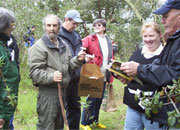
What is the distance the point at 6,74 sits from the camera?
239 centimetres

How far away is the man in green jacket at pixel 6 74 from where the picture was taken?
2316mm

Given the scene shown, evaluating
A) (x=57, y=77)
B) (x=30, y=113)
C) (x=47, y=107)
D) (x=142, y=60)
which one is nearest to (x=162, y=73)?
(x=142, y=60)

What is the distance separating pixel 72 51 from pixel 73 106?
93cm

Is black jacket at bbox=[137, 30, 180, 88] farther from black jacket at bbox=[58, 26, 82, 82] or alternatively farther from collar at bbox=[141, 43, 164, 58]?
black jacket at bbox=[58, 26, 82, 82]

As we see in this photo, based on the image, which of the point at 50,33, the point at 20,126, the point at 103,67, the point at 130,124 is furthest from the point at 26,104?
the point at 130,124

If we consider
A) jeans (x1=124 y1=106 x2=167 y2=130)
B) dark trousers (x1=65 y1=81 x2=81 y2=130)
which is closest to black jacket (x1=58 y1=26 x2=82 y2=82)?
dark trousers (x1=65 y1=81 x2=81 y2=130)

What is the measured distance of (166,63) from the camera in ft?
5.91

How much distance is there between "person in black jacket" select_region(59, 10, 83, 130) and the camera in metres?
3.52

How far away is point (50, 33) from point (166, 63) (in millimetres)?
1658

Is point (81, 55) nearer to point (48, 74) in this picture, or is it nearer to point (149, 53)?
point (48, 74)

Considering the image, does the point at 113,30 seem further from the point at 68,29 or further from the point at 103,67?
the point at 68,29

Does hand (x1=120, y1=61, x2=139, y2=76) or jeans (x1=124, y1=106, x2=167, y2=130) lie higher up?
hand (x1=120, y1=61, x2=139, y2=76)

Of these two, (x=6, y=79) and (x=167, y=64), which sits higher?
(x=167, y=64)

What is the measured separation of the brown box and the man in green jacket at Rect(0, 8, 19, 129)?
3.13 ft
